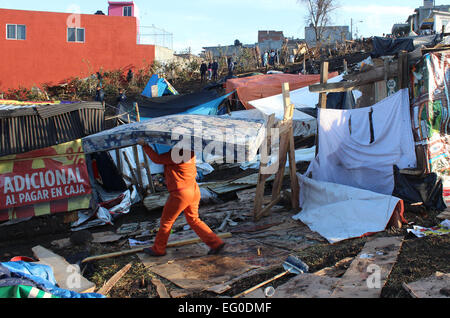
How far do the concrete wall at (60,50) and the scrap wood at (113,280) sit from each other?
21.3m

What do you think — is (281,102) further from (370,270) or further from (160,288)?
(160,288)

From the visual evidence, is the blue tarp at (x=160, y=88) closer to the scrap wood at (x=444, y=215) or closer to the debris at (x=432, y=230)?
the scrap wood at (x=444, y=215)

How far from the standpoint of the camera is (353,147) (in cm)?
711

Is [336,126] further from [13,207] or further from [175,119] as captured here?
[13,207]

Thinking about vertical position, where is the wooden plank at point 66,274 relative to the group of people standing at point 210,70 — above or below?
below

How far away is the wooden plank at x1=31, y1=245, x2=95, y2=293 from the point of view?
4.09m

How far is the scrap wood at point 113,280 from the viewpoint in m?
4.11

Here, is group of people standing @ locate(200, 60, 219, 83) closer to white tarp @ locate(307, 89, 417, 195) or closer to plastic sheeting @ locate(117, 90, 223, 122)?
plastic sheeting @ locate(117, 90, 223, 122)

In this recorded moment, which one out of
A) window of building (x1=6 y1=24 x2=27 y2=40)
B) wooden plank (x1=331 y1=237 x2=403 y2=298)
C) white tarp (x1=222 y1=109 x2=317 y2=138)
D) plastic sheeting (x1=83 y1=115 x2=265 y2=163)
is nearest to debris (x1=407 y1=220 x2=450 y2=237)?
wooden plank (x1=331 y1=237 x2=403 y2=298)

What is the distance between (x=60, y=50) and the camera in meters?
Answer: 23.3

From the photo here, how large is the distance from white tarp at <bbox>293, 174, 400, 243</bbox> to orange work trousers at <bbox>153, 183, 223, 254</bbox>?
1685mm

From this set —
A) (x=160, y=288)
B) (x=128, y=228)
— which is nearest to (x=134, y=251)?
(x=160, y=288)

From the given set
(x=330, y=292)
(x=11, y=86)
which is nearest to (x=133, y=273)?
(x=330, y=292)

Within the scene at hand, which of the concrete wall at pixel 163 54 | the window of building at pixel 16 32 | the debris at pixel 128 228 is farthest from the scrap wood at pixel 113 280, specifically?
the window of building at pixel 16 32
